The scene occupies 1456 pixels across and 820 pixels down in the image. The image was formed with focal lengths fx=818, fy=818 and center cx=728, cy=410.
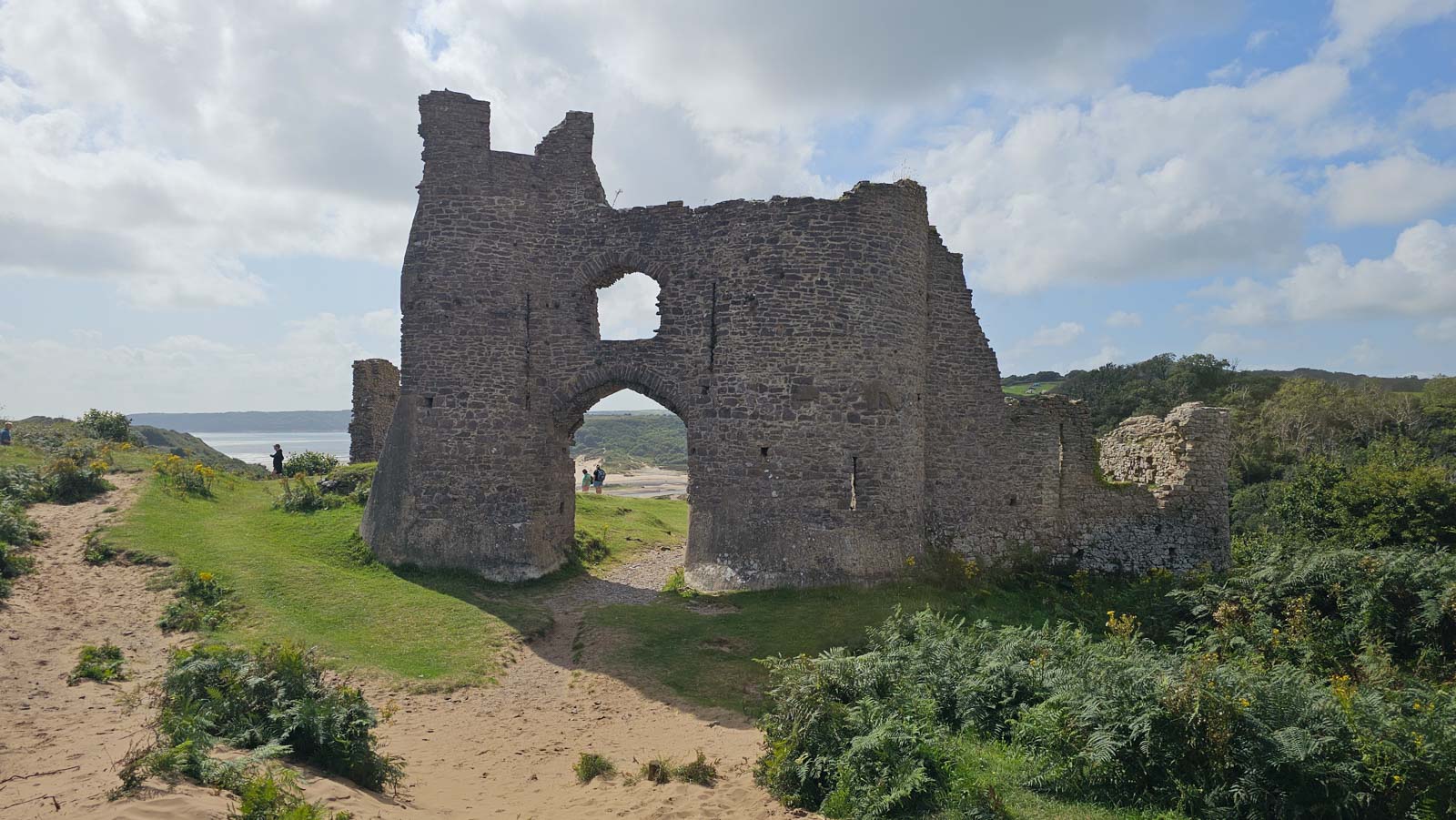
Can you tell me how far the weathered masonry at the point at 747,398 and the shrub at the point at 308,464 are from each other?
9.09 metres

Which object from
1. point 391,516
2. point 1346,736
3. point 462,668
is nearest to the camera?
point 1346,736

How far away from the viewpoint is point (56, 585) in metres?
13.9


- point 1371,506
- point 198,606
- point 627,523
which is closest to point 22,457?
point 198,606

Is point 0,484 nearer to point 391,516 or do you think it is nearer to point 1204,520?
point 391,516

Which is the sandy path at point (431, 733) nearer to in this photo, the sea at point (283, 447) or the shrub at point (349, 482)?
the shrub at point (349, 482)

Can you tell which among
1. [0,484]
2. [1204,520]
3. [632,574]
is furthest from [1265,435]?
[0,484]

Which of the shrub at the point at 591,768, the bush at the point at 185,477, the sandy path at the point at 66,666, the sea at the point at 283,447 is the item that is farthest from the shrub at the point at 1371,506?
the sea at the point at 283,447

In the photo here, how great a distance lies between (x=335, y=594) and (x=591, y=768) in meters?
7.87

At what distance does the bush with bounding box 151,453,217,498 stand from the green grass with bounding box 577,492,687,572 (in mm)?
9440

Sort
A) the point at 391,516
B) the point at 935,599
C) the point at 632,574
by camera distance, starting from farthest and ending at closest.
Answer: the point at 632,574
the point at 391,516
the point at 935,599

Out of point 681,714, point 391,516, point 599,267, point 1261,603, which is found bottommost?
point 681,714

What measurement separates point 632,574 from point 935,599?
6909 mm

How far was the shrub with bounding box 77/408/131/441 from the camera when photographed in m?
26.7

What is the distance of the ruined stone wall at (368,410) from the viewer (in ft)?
82.7
